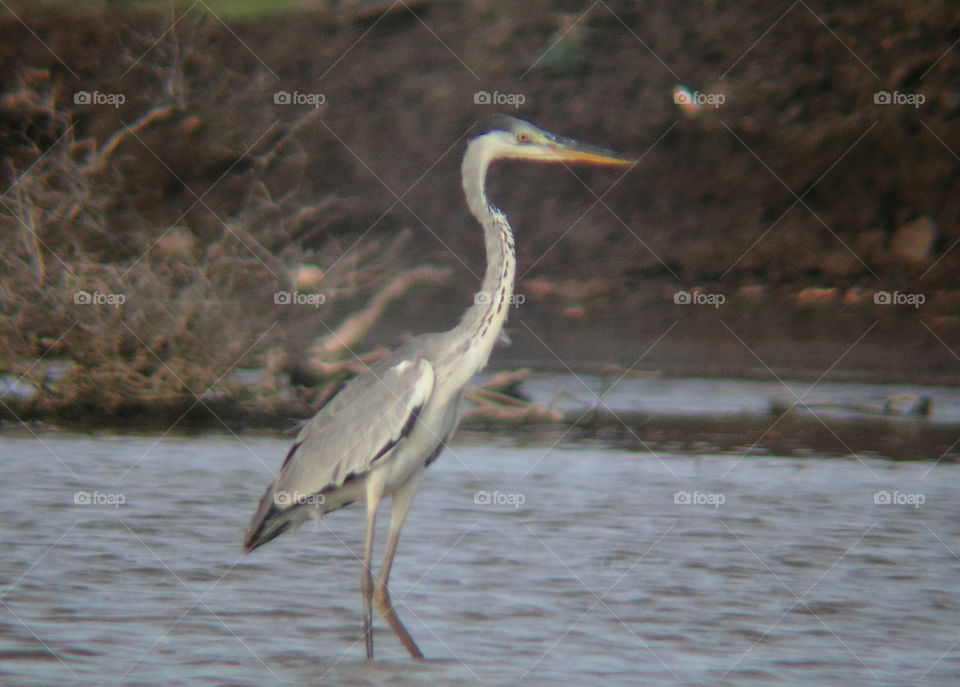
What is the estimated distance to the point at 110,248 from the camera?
1738 cm

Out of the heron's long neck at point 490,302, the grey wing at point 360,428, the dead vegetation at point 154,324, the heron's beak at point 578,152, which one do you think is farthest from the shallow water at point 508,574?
the heron's beak at point 578,152

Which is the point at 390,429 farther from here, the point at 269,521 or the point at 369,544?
the point at 269,521

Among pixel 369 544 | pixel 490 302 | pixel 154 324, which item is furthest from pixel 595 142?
pixel 369 544

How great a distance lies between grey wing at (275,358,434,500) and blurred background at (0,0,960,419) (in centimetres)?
918

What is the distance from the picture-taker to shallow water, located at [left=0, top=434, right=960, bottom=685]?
6441mm

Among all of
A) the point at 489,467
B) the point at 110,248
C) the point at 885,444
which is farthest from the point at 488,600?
the point at 110,248

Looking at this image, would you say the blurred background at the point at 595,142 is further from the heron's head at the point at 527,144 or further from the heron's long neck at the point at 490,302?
the heron's long neck at the point at 490,302

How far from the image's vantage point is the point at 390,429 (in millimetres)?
6918

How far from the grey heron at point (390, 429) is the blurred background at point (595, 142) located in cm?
916

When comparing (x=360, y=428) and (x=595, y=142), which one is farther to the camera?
(x=595, y=142)

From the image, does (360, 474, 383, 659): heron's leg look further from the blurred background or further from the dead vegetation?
the blurred background

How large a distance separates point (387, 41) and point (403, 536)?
51.9 feet

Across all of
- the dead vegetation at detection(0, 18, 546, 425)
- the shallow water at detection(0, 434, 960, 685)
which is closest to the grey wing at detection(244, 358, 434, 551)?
the shallow water at detection(0, 434, 960, 685)

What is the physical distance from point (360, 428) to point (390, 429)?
176 millimetres
